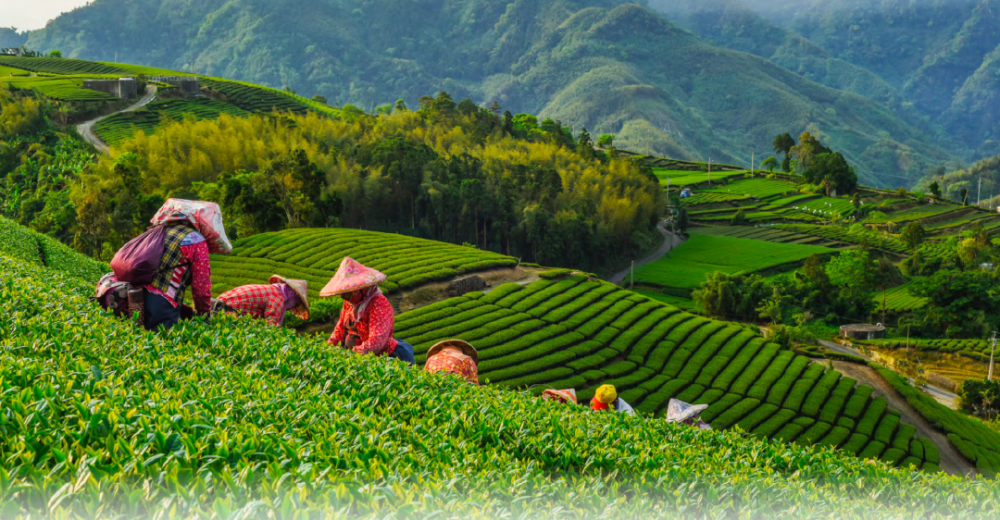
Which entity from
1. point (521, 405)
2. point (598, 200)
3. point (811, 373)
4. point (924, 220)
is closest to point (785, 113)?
point (924, 220)

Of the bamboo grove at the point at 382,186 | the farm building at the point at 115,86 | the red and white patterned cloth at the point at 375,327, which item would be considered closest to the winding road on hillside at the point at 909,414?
the red and white patterned cloth at the point at 375,327

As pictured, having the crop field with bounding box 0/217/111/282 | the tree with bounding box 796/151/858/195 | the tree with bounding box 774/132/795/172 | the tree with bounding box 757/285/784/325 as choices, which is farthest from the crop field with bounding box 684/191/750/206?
the crop field with bounding box 0/217/111/282

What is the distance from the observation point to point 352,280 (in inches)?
290

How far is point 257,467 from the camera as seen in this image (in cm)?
320

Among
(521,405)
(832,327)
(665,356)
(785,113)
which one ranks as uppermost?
(785,113)

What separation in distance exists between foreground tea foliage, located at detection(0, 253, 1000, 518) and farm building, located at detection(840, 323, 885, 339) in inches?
1719

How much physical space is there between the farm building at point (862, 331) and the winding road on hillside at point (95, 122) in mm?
53240

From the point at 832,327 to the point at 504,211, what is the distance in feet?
77.0

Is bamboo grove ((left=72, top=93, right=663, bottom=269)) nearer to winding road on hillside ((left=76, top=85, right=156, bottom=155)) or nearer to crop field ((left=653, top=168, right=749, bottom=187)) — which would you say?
winding road on hillside ((left=76, top=85, right=156, bottom=155))

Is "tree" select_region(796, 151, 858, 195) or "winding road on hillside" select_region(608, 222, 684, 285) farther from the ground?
"tree" select_region(796, 151, 858, 195)

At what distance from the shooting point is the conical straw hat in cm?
732

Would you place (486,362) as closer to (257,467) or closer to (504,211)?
(257,467)

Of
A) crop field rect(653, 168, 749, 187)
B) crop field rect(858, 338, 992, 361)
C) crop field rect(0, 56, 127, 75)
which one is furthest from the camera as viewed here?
crop field rect(653, 168, 749, 187)

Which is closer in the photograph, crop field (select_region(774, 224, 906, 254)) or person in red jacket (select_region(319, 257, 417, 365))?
person in red jacket (select_region(319, 257, 417, 365))
